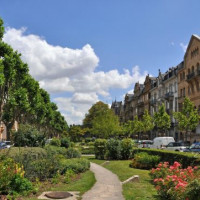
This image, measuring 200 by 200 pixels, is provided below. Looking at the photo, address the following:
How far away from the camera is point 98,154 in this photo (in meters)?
29.1

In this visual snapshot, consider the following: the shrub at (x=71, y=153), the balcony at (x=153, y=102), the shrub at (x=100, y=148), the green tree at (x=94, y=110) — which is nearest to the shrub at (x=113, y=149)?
the shrub at (x=100, y=148)

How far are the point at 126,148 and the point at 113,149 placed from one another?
114 cm

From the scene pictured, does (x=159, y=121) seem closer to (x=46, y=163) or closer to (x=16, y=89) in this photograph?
(x=16, y=89)

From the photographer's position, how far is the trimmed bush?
26.5 meters

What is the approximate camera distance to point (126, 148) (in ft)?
87.7

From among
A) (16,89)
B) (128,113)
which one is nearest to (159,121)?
(16,89)

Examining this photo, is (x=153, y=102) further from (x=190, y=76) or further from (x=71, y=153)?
(x=71, y=153)

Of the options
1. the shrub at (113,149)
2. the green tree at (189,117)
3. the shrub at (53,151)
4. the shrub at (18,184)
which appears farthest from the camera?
the green tree at (189,117)

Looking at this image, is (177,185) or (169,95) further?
(169,95)

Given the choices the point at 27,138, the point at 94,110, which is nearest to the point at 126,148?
the point at 27,138

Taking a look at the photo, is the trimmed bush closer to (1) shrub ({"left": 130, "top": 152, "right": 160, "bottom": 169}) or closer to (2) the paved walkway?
(1) shrub ({"left": 130, "top": 152, "right": 160, "bottom": 169})

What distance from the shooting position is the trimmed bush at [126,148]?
26.5 metres

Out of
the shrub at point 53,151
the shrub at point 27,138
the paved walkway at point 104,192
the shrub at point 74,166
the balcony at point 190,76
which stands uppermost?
the balcony at point 190,76

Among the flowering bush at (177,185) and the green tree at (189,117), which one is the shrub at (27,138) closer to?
the flowering bush at (177,185)
